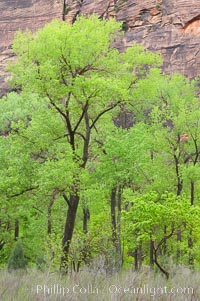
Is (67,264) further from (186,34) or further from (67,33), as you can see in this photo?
(186,34)

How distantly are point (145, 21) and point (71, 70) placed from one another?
119ft

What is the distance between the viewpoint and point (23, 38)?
12820mm

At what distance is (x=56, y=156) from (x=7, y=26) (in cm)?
4622

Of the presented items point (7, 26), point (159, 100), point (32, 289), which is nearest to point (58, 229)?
point (159, 100)

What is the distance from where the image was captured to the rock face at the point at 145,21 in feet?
139

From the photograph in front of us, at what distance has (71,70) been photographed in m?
12.5

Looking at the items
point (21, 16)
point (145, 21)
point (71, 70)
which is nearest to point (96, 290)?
point (71, 70)

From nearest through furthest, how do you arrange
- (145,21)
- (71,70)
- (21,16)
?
(71,70)
(145,21)
(21,16)

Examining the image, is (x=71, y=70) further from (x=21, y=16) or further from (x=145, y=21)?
(x=21, y=16)

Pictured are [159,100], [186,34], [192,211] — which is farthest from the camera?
[186,34]

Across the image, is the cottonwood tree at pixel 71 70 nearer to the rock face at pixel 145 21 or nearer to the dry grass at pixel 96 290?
the dry grass at pixel 96 290

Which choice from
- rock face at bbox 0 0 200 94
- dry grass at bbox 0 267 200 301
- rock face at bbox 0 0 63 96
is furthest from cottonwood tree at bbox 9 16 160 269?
rock face at bbox 0 0 63 96

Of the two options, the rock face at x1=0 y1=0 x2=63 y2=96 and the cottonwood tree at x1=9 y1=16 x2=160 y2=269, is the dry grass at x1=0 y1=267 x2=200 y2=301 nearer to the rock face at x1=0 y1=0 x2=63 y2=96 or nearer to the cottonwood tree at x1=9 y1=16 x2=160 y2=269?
the cottonwood tree at x1=9 y1=16 x2=160 y2=269

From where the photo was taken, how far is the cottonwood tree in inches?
472
